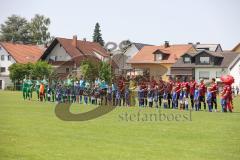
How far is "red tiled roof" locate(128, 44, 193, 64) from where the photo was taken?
76.2m

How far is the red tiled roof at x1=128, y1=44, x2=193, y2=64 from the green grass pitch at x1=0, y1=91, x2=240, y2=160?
58.0 metres

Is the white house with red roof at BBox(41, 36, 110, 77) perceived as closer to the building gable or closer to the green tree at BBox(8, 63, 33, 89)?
the green tree at BBox(8, 63, 33, 89)

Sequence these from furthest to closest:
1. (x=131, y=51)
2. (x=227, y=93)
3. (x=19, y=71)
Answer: (x=131, y=51), (x=19, y=71), (x=227, y=93)

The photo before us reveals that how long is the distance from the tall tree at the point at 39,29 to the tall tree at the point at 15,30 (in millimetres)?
1844

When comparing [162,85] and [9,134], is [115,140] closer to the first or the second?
[9,134]

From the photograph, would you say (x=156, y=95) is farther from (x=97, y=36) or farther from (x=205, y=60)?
(x=97, y=36)

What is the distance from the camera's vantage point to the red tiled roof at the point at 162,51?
76.2 metres

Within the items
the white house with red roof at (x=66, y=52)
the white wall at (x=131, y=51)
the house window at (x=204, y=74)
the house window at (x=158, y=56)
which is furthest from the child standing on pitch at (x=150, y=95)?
the white wall at (x=131, y=51)

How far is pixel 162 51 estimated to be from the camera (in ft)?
250

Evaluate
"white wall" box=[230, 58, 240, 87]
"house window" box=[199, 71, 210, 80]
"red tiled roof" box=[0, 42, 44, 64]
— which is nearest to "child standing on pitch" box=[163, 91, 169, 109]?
"white wall" box=[230, 58, 240, 87]

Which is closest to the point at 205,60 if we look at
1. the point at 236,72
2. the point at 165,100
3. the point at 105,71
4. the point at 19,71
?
the point at 236,72

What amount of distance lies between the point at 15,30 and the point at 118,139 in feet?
348

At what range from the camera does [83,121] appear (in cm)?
1831

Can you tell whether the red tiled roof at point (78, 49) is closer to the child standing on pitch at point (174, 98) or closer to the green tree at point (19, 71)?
the green tree at point (19, 71)
